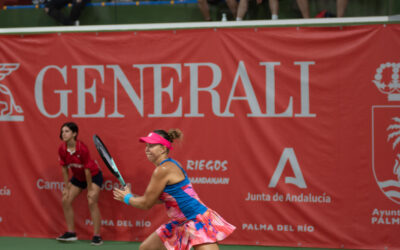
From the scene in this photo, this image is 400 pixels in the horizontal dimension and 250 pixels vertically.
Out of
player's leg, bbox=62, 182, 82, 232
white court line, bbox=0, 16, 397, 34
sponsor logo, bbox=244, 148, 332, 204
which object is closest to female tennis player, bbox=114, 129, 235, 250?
sponsor logo, bbox=244, 148, 332, 204

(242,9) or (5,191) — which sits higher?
(242,9)

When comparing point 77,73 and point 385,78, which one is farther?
point 77,73

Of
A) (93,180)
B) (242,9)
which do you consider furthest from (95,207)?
(242,9)

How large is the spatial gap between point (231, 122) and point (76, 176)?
7.51ft

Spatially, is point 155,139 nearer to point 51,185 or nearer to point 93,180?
point 93,180

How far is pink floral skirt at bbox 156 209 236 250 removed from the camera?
5.63 metres

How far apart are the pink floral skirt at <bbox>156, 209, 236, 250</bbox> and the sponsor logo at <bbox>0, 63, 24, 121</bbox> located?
3.93 m

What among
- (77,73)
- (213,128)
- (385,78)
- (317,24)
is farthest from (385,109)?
(77,73)

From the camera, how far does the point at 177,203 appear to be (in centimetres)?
569

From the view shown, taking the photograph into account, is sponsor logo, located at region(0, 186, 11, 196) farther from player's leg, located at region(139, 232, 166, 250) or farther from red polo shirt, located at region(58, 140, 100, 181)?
player's leg, located at region(139, 232, 166, 250)

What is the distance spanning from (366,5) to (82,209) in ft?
16.2

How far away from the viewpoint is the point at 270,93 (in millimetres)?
8117

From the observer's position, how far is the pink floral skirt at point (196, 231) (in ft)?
18.5

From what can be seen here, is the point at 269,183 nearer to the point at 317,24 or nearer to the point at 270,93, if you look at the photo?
the point at 270,93
